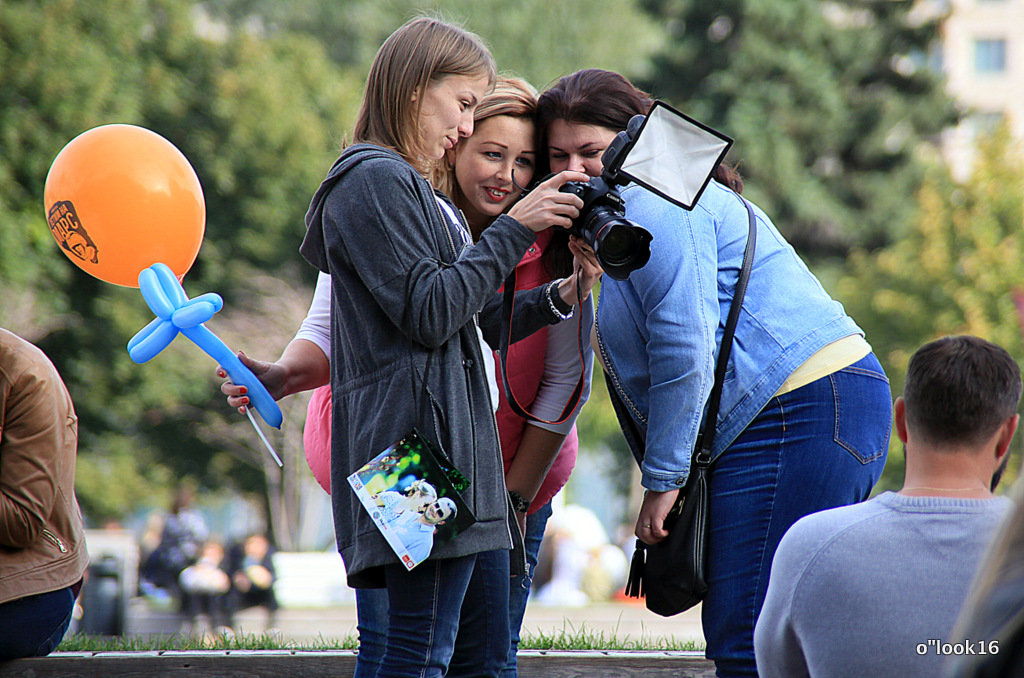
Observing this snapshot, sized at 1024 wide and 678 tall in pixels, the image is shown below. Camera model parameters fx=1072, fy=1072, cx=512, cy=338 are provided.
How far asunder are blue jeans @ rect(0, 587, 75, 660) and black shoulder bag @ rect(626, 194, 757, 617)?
1.87 meters

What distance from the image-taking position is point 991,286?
1872 centimetres

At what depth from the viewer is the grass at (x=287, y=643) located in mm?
4125

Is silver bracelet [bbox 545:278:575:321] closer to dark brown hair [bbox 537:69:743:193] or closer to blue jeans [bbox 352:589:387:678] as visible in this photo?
dark brown hair [bbox 537:69:743:193]

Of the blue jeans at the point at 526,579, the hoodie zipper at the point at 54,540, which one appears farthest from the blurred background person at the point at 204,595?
the blue jeans at the point at 526,579

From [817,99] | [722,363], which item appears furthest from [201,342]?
[817,99]

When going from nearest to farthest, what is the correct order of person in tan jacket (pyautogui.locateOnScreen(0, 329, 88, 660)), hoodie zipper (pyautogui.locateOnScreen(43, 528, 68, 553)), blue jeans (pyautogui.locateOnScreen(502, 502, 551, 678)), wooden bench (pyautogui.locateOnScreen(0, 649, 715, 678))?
blue jeans (pyautogui.locateOnScreen(502, 502, 551, 678)) < person in tan jacket (pyautogui.locateOnScreen(0, 329, 88, 660)) < hoodie zipper (pyautogui.locateOnScreen(43, 528, 68, 553)) < wooden bench (pyautogui.locateOnScreen(0, 649, 715, 678))

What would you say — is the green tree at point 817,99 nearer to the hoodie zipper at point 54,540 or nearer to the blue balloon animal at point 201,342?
the hoodie zipper at point 54,540

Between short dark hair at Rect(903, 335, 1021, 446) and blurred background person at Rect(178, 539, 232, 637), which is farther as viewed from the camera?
blurred background person at Rect(178, 539, 232, 637)

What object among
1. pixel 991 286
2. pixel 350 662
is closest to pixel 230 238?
pixel 991 286

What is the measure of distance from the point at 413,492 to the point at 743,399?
84 cm

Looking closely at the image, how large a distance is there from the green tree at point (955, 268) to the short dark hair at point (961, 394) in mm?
17822

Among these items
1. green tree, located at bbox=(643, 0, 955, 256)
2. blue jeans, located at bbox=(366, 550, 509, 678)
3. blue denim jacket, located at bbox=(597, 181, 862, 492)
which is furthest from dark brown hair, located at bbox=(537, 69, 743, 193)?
green tree, located at bbox=(643, 0, 955, 256)

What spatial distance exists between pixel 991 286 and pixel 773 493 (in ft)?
59.2

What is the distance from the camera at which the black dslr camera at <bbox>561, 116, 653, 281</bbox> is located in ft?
7.78
